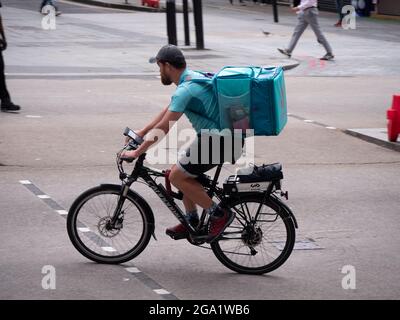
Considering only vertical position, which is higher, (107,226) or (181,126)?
(107,226)

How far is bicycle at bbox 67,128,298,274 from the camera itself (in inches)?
309

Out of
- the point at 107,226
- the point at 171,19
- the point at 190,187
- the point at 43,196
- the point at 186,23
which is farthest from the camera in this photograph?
the point at 186,23

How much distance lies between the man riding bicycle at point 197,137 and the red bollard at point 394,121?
601cm

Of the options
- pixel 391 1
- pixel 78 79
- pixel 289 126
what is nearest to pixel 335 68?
pixel 78 79

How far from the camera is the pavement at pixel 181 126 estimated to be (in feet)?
25.2

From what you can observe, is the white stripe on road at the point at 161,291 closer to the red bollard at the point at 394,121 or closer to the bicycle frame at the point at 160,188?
the bicycle frame at the point at 160,188

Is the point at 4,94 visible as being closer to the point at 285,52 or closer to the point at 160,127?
the point at 160,127

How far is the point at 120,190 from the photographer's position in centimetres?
795

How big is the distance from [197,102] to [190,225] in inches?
39.1

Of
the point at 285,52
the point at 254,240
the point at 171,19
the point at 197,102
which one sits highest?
the point at 197,102

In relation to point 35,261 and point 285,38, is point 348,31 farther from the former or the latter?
point 35,261

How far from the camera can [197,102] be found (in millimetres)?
7691

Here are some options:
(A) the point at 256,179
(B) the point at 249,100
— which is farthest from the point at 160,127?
(A) the point at 256,179
